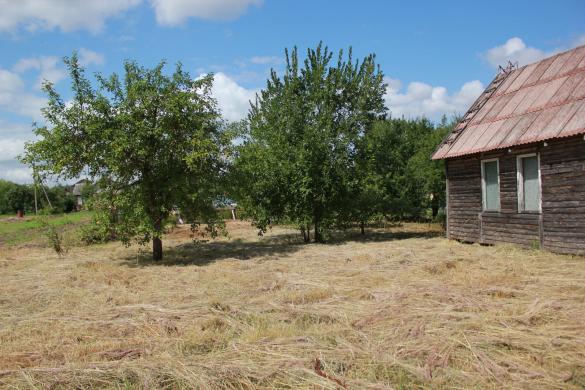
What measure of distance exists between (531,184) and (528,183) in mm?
124

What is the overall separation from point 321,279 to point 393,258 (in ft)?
11.5

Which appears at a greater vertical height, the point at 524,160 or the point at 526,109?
the point at 526,109

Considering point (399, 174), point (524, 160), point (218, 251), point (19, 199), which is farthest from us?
point (19, 199)

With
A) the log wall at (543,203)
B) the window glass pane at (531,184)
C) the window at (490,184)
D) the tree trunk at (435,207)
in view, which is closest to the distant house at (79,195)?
the log wall at (543,203)

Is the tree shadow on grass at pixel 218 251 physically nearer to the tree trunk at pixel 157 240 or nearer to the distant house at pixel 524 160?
the tree trunk at pixel 157 240

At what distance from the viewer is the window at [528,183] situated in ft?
42.4

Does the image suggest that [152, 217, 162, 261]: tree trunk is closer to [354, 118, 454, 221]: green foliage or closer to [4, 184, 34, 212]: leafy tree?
[354, 118, 454, 221]: green foliage

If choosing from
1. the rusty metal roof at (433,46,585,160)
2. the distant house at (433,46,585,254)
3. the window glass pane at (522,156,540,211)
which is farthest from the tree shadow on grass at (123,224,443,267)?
the window glass pane at (522,156,540,211)

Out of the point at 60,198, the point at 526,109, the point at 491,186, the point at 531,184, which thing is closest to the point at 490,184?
the point at 491,186

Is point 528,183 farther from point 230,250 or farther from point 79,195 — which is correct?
point 79,195

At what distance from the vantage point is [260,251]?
16016mm

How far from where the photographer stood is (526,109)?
14008mm

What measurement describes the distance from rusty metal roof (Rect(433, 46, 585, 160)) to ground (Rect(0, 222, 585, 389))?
3354 millimetres

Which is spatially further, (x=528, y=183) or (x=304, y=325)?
(x=528, y=183)
